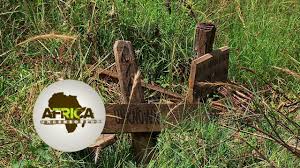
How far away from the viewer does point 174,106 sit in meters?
3.16

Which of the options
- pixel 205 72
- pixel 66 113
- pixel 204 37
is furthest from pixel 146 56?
pixel 66 113

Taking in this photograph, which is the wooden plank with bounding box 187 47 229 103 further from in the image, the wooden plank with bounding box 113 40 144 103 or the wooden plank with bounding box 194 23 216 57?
the wooden plank with bounding box 113 40 144 103

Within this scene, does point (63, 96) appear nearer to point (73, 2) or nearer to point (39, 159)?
point (39, 159)

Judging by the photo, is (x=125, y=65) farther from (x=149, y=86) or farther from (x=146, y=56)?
(x=146, y=56)

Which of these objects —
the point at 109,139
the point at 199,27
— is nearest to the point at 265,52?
the point at 199,27

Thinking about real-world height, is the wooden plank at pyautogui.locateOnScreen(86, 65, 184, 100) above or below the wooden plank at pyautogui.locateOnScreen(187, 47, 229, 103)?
below

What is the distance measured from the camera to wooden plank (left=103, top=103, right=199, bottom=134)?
2.99 meters

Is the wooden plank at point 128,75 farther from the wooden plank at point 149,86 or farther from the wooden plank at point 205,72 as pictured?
the wooden plank at point 149,86

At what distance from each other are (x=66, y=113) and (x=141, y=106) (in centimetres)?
42

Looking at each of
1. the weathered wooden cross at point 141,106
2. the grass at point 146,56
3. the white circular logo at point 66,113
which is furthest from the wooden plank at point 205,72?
the white circular logo at point 66,113

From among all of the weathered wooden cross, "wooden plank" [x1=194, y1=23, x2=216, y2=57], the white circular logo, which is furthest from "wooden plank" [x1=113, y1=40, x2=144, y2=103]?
"wooden plank" [x1=194, y1=23, x2=216, y2=57]

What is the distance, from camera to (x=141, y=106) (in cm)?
305

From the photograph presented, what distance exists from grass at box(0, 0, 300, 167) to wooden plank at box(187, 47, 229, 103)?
0.12m

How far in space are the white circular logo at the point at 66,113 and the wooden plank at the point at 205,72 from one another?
0.57m
